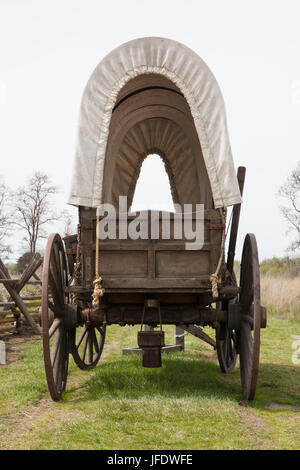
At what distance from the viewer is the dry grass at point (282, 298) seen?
1364 cm

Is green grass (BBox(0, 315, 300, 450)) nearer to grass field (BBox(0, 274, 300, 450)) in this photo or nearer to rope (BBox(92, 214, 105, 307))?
grass field (BBox(0, 274, 300, 450))

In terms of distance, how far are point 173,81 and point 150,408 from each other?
3.05m

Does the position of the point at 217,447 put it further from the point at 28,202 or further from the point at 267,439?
the point at 28,202

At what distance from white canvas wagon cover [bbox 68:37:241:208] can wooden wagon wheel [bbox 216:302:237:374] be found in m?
1.76

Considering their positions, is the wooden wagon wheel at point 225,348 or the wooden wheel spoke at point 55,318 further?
the wooden wagon wheel at point 225,348

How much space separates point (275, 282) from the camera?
606 inches

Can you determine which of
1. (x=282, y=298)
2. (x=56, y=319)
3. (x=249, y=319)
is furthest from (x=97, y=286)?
(x=282, y=298)

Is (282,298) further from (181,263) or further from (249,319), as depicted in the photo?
(181,263)

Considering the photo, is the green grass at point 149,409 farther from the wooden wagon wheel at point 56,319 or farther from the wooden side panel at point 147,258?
the wooden side panel at point 147,258

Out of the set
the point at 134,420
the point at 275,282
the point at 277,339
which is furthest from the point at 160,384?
the point at 275,282

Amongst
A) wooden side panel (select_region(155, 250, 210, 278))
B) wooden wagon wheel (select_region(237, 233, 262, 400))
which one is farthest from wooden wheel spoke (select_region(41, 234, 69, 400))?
wooden wagon wheel (select_region(237, 233, 262, 400))

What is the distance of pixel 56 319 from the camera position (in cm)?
535

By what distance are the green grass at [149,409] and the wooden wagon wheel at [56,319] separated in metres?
0.25

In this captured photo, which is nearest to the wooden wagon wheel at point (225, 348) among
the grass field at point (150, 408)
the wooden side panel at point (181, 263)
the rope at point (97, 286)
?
the grass field at point (150, 408)
